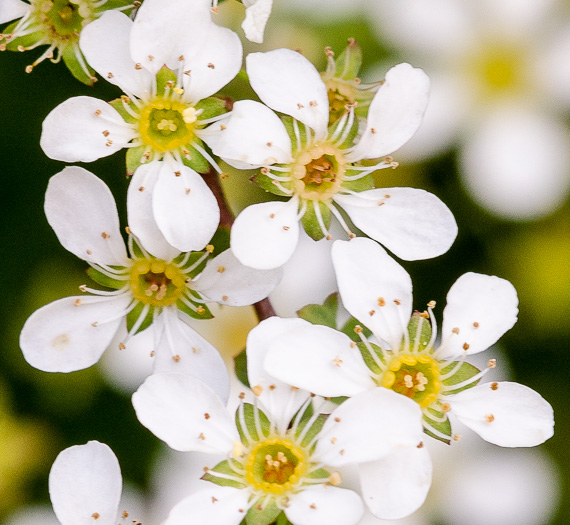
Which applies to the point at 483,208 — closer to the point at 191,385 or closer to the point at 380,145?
the point at 380,145

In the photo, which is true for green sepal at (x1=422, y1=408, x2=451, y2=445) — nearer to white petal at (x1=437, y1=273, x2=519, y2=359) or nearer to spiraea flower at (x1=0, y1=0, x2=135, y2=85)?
white petal at (x1=437, y1=273, x2=519, y2=359)

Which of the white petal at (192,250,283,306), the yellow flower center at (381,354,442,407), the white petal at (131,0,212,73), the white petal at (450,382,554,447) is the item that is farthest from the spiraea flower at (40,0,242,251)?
the white petal at (450,382,554,447)

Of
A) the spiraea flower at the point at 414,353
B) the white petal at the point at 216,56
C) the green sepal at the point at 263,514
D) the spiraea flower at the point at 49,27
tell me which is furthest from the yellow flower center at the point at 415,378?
the spiraea flower at the point at 49,27

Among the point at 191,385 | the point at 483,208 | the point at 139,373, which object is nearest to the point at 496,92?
the point at 483,208

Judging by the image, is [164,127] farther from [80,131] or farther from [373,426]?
[373,426]

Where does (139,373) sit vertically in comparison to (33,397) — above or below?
above

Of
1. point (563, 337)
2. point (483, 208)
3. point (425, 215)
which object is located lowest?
point (563, 337)

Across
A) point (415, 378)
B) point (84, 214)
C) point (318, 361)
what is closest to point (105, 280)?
point (84, 214)

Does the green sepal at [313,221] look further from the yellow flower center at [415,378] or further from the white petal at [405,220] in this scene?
the yellow flower center at [415,378]
